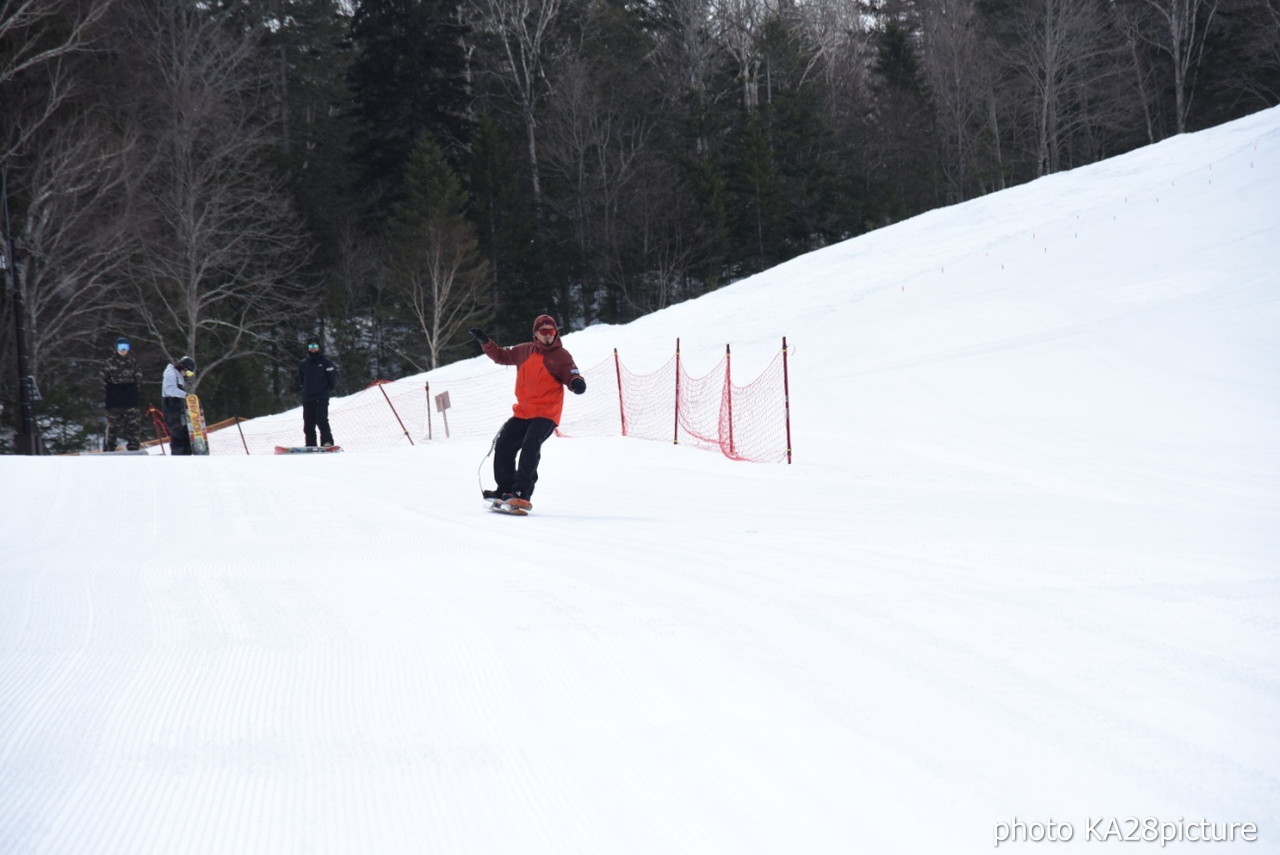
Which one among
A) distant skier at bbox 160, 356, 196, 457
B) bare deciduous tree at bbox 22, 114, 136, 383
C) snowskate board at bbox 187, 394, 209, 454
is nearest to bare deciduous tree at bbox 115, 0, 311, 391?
bare deciduous tree at bbox 22, 114, 136, 383

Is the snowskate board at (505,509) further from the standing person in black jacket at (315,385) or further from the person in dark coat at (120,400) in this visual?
the person in dark coat at (120,400)

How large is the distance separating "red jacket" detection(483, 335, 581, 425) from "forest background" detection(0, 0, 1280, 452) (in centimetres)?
2048

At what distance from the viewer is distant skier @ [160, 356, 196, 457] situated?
54.0 feet

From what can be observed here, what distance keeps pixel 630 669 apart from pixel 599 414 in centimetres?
1723

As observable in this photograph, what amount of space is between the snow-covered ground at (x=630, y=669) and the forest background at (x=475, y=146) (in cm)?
2201

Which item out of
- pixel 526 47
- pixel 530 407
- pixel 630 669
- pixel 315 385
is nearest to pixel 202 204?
pixel 526 47

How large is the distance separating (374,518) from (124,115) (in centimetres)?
3430

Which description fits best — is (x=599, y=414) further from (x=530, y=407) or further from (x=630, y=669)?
(x=630, y=669)

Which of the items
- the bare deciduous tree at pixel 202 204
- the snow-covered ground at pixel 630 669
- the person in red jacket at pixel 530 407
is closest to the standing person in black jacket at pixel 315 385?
the snow-covered ground at pixel 630 669

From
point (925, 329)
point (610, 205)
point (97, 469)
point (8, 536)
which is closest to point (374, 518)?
point (8, 536)

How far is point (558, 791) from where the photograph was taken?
2.76 meters

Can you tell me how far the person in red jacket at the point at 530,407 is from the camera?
839 centimetres

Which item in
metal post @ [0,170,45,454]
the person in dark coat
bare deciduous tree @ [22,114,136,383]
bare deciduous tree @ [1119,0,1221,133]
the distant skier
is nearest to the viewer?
the distant skier

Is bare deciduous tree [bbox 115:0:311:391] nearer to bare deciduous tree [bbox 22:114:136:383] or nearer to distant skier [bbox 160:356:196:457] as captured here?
bare deciduous tree [bbox 22:114:136:383]
